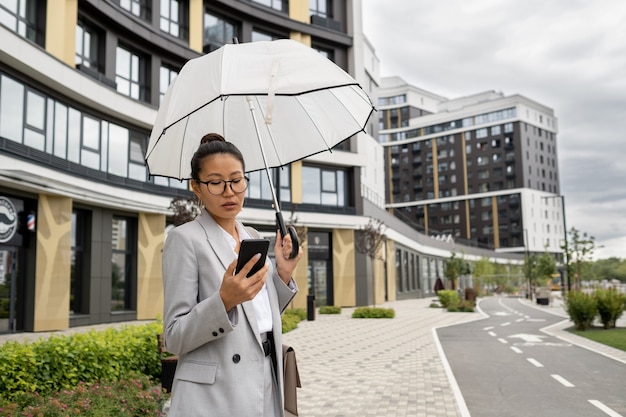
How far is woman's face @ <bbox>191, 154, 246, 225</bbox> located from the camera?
8.02ft

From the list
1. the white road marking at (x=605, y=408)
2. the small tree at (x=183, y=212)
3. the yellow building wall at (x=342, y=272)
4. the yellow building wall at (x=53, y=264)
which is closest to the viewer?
the white road marking at (x=605, y=408)

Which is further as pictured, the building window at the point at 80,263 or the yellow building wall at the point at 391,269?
the yellow building wall at the point at 391,269

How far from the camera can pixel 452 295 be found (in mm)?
33344

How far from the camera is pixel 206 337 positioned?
7.07 ft

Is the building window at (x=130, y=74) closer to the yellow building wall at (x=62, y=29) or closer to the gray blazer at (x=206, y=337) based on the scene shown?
the yellow building wall at (x=62, y=29)

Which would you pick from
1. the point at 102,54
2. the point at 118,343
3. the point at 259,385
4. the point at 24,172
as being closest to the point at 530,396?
the point at 118,343

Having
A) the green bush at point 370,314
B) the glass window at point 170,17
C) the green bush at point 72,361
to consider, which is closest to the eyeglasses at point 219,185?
the green bush at point 72,361

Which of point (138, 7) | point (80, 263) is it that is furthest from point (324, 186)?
point (80, 263)

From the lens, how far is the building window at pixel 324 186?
33344 millimetres

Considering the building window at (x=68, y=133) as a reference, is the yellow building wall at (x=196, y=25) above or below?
above

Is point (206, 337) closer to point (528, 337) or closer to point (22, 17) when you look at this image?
point (528, 337)

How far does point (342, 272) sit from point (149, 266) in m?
13.0

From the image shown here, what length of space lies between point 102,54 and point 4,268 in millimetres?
9549

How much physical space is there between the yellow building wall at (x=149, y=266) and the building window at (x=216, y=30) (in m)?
9.53
